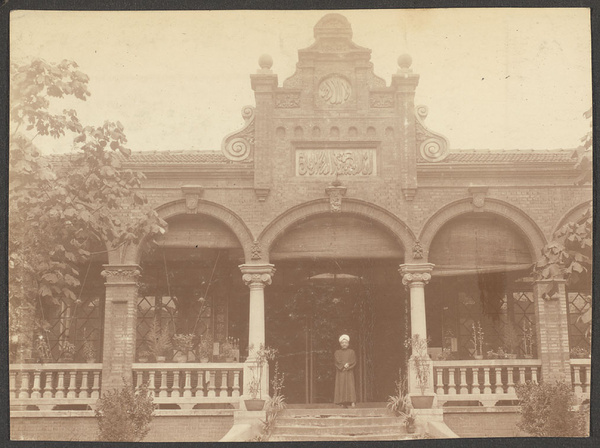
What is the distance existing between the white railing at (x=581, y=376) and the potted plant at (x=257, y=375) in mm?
4190

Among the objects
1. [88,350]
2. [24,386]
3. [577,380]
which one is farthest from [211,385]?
[577,380]

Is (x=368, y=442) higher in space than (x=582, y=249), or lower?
lower

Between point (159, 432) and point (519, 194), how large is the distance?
624cm

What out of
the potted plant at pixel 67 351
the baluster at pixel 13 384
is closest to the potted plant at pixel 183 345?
the potted plant at pixel 67 351

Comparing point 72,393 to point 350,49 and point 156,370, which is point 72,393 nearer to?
point 156,370

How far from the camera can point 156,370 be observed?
1238 centimetres

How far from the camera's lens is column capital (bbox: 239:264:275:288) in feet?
41.6

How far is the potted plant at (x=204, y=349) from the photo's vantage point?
12.8 meters

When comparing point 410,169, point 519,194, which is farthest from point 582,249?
point 410,169

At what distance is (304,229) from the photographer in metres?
12.9

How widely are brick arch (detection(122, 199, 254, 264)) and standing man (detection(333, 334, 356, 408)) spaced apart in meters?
1.92

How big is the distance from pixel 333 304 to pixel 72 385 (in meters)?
4.15

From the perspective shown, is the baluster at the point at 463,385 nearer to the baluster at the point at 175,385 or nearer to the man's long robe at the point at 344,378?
the man's long robe at the point at 344,378

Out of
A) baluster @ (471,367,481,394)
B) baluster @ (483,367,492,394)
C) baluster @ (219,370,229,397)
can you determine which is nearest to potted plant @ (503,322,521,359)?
baluster @ (483,367,492,394)
